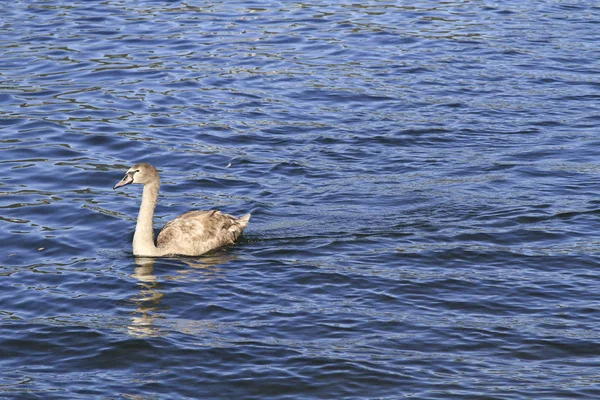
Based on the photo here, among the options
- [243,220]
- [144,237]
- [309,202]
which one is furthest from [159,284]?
[309,202]

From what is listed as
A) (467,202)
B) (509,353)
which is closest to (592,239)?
(467,202)

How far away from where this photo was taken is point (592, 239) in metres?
14.3

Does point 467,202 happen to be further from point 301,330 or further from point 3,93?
point 3,93

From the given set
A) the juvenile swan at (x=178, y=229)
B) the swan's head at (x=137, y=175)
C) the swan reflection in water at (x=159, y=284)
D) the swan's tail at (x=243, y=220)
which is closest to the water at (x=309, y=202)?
the swan reflection in water at (x=159, y=284)

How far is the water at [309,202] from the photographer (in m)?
11.0

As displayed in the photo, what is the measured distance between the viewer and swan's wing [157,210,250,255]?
14.0m

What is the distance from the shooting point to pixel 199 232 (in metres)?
14.0

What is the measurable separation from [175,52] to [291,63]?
2791 mm

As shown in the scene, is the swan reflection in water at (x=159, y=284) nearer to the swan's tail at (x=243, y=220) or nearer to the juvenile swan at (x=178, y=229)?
the juvenile swan at (x=178, y=229)

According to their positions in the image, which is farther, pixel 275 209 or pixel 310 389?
pixel 275 209

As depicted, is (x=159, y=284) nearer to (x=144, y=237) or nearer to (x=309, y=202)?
(x=144, y=237)

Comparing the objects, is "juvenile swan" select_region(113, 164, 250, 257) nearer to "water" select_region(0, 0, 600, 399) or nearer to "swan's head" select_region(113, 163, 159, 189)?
"swan's head" select_region(113, 163, 159, 189)

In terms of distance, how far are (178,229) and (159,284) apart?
1.26 m

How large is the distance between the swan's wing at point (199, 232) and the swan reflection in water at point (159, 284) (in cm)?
16
